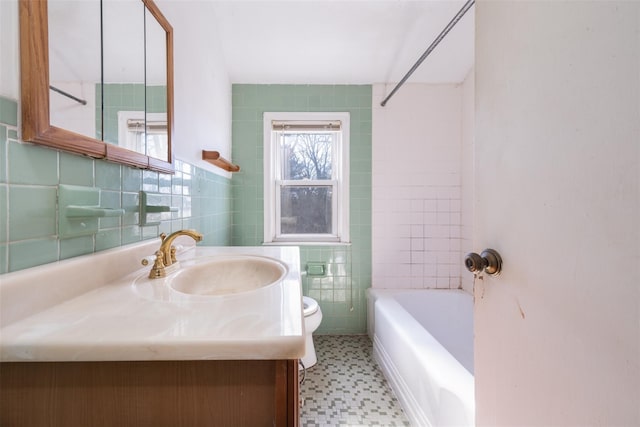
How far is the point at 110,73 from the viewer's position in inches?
29.3

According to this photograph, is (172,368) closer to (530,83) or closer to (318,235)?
(530,83)

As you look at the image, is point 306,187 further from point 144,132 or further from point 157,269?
point 157,269

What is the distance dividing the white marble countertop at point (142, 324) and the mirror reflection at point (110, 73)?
36cm

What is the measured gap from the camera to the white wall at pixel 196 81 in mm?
1188

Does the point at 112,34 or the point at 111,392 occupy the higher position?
the point at 112,34

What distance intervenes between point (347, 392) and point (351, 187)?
1.44 m

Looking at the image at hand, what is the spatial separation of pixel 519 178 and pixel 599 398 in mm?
419

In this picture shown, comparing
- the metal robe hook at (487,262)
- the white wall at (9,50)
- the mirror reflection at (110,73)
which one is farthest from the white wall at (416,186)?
the white wall at (9,50)

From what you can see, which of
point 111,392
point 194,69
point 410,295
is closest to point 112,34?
point 194,69

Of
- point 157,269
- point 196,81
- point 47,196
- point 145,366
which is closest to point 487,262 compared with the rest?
point 145,366

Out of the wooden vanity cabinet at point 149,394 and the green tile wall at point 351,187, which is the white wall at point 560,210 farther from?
the green tile wall at point 351,187

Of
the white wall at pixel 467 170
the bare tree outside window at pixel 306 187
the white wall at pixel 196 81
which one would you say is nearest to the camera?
the white wall at pixel 196 81

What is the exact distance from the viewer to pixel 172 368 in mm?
412

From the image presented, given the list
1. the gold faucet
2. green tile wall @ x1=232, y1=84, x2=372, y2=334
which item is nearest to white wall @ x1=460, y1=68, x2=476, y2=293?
green tile wall @ x1=232, y1=84, x2=372, y2=334
